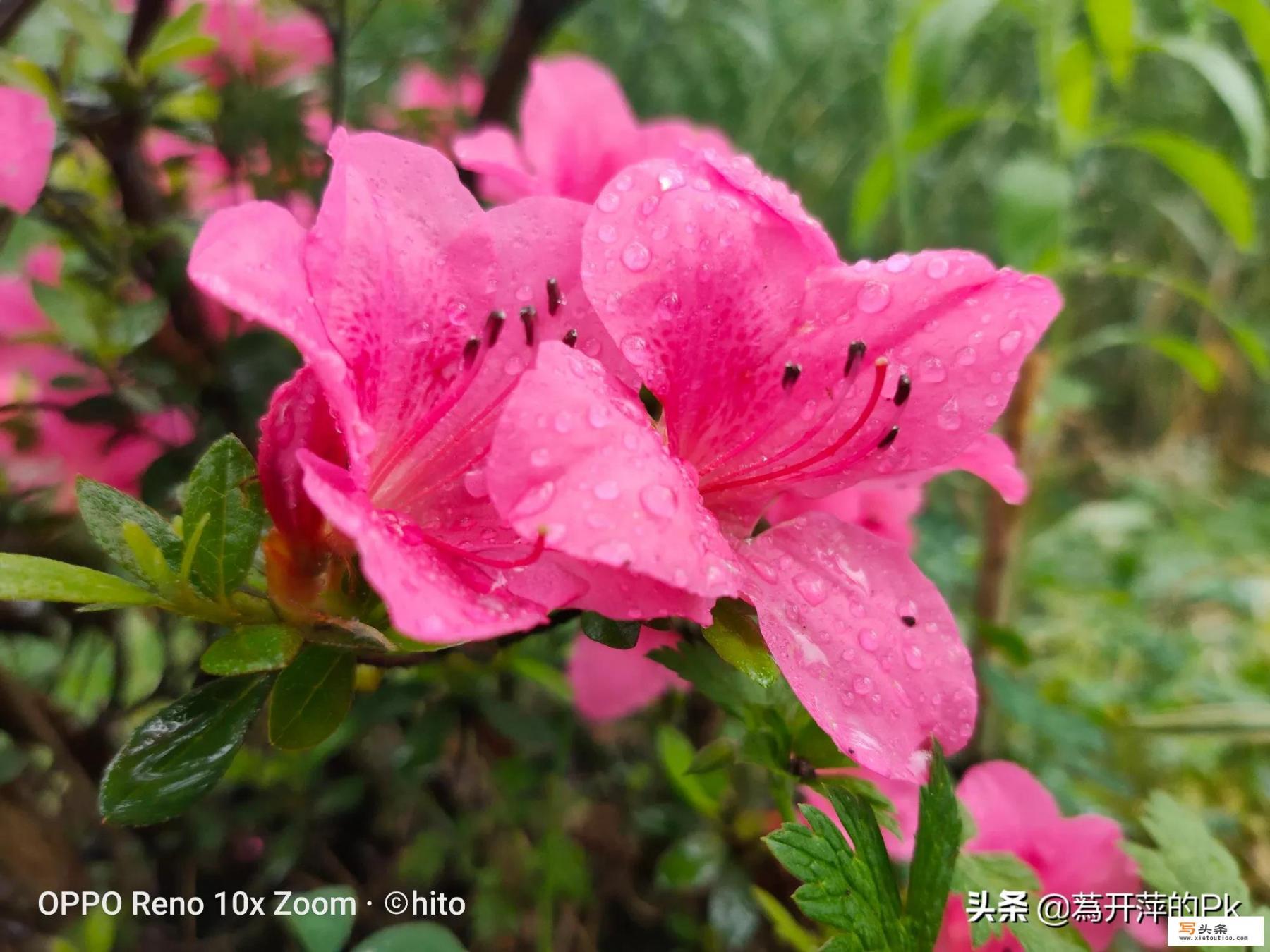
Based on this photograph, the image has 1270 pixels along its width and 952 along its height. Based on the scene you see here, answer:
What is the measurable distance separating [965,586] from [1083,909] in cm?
66

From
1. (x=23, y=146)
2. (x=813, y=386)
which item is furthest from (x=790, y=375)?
(x=23, y=146)

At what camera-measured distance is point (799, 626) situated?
38 cm

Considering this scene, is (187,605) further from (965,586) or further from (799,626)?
(965,586)

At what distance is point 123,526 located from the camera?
0.34m

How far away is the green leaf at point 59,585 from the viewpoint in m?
0.32

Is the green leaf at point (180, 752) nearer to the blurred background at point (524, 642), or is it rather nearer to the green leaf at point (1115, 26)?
the blurred background at point (524, 642)

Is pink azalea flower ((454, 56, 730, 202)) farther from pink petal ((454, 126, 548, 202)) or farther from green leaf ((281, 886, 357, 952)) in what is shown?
green leaf ((281, 886, 357, 952))

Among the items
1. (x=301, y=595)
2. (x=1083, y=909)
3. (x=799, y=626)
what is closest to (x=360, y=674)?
(x=301, y=595)

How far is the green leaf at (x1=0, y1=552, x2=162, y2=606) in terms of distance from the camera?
316mm

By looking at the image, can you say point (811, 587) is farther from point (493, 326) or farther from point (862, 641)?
point (493, 326)

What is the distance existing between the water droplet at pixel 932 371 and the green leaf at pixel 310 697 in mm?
309
